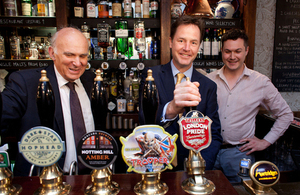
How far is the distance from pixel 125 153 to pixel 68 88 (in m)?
0.63

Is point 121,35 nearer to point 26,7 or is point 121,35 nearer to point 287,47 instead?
point 26,7

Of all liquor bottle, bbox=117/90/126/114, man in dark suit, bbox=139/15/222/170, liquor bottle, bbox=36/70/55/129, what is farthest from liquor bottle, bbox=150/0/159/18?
liquor bottle, bbox=36/70/55/129

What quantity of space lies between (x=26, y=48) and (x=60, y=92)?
1920mm

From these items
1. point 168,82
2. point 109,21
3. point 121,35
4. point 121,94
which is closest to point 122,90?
point 121,94

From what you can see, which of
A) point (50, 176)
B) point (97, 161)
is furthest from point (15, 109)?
point (97, 161)

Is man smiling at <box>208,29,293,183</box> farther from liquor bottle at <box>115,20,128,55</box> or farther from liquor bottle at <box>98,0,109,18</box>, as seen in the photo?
liquor bottle at <box>98,0,109,18</box>

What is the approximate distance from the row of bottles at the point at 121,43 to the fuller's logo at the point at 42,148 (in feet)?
5.87

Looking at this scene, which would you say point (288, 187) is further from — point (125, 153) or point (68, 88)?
point (68, 88)

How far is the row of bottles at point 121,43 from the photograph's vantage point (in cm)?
234

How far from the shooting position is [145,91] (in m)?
0.73

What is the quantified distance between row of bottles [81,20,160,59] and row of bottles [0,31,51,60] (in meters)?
0.57

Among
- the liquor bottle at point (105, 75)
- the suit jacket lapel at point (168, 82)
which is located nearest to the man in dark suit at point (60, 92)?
the suit jacket lapel at point (168, 82)

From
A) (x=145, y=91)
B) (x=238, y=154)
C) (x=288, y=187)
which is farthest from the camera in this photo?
(x=238, y=154)

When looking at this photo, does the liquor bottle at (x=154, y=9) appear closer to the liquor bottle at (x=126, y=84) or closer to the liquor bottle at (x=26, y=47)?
the liquor bottle at (x=126, y=84)
